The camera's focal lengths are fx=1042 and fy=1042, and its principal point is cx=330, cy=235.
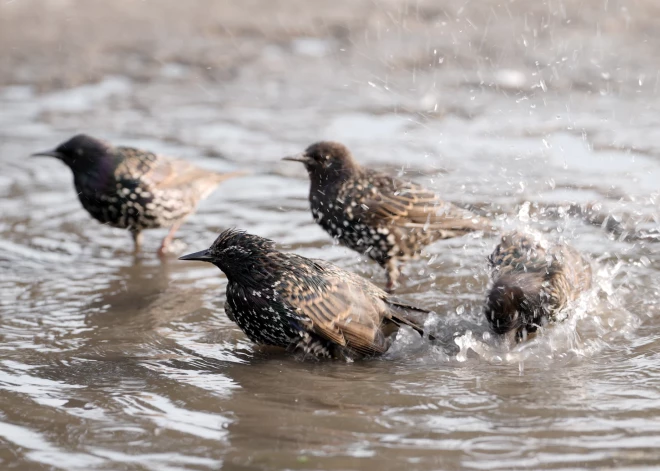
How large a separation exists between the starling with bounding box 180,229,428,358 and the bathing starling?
2.96 ft

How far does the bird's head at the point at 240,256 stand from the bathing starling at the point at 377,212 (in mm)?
998

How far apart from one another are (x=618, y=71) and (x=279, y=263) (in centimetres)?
635

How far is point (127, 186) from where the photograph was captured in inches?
273

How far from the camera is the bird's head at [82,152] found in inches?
275

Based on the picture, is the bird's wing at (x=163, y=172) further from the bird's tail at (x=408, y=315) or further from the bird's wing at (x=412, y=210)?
the bird's tail at (x=408, y=315)

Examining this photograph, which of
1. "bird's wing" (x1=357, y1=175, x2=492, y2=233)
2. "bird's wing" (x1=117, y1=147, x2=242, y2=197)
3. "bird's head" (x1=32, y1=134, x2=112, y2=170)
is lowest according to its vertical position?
"bird's wing" (x1=357, y1=175, x2=492, y2=233)

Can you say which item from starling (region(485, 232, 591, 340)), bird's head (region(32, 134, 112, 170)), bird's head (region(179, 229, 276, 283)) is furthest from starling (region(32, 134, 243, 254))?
starling (region(485, 232, 591, 340))

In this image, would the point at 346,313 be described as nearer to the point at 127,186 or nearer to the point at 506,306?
the point at 506,306

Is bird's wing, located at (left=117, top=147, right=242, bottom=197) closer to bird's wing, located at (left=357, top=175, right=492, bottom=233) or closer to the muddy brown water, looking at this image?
the muddy brown water

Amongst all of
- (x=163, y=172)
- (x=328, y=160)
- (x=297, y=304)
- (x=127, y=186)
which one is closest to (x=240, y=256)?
(x=297, y=304)

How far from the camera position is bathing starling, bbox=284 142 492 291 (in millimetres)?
6273

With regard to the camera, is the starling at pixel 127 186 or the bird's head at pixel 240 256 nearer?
the bird's head at pixel 240 256

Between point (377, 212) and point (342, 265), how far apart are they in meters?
0.49

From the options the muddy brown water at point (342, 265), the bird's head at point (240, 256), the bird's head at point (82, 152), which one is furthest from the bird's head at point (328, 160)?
the bird's head at point (82, 152)
